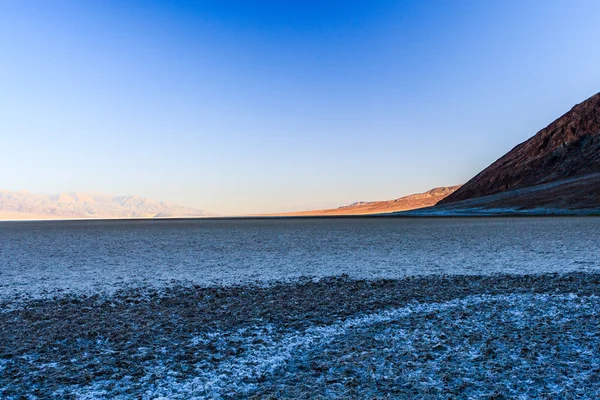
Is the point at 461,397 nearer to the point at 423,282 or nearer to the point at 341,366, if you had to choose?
the point at 341,366

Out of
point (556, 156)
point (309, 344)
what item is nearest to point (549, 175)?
point (556, 156)

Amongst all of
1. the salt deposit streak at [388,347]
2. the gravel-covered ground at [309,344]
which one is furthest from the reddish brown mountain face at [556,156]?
the gravel-covered ground at [309,344]

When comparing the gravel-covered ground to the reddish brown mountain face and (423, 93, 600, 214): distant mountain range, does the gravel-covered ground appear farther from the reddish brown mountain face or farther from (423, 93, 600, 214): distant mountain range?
the reddish brown mountain face

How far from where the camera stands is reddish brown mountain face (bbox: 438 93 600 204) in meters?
67.1

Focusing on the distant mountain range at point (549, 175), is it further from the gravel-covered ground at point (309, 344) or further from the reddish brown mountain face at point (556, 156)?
the gravel-covered ground at point (309, 344)

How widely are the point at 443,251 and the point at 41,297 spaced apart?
10.5 meters

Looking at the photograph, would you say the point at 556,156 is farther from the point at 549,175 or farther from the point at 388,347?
the point at 388,347

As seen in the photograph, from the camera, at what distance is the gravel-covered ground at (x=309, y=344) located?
10.4ft

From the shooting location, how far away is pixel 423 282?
7293 mm

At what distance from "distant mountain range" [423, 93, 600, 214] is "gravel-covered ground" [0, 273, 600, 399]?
1768 inches

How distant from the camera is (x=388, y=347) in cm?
397

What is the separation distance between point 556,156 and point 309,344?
83.7 metres

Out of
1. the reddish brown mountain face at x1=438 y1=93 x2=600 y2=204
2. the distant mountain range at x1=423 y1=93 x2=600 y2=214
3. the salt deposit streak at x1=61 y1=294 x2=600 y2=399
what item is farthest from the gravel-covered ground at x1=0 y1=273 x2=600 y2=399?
the reddish brown mountain face at x1=438 y1=93 x2=600 y2=204

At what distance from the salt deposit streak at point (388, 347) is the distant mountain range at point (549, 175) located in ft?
145
